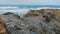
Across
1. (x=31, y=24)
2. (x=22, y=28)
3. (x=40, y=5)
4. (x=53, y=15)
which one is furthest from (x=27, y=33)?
(x=40, y=5)

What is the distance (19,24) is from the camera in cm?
440

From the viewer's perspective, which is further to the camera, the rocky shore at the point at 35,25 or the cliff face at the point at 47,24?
the cliff face at the point at 47,24

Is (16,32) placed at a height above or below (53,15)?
above

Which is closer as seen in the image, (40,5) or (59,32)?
(59,32)

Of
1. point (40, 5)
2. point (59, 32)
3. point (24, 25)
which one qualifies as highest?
point (24, 25)

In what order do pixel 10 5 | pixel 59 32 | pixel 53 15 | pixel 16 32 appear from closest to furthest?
pixel 16 32, pixel 59 32, pixel 53 15, pixel 10 5

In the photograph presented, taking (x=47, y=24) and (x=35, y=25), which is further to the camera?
(x=47, y=24)

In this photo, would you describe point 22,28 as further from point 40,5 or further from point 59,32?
point 40,5

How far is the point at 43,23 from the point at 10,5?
171 inches

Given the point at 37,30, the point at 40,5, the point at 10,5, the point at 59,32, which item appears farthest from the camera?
the point at 40,5

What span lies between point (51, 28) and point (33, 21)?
1.77 feet

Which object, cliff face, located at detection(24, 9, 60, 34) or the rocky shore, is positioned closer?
the rocky shore

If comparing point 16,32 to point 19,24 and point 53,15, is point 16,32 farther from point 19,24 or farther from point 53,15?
point 53,15

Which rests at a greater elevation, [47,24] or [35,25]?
[35,25]
